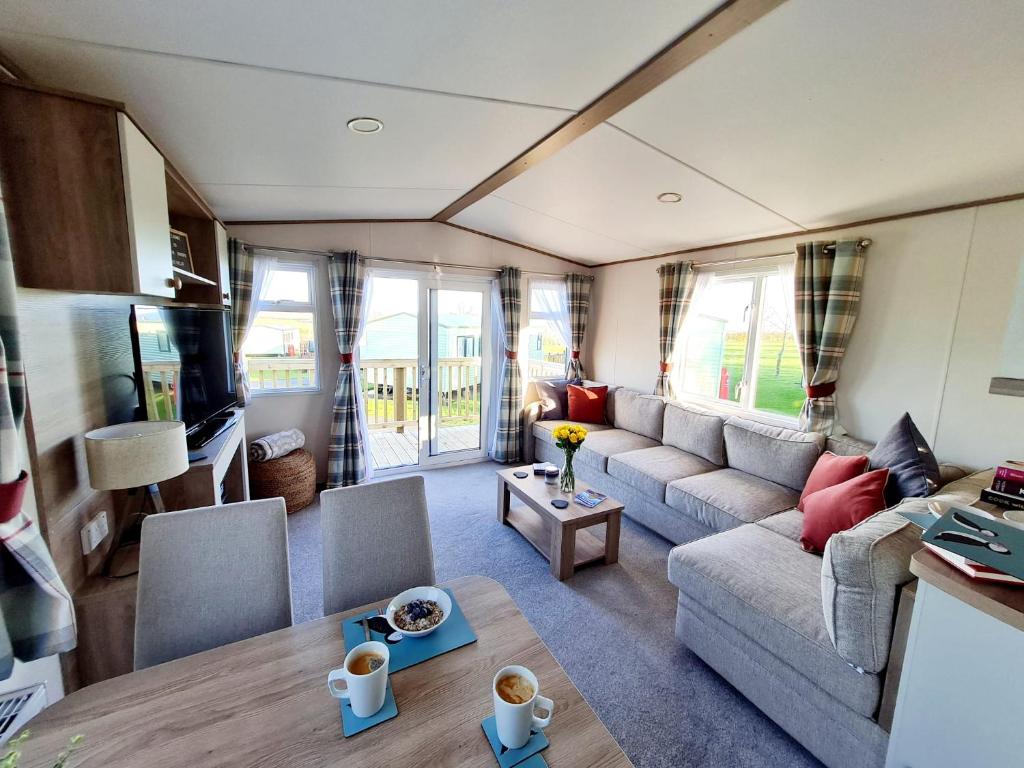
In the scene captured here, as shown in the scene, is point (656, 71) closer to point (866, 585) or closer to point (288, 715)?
point (866, 585)

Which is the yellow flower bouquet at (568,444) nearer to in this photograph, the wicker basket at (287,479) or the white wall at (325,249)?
the wicker basket at (287,479)

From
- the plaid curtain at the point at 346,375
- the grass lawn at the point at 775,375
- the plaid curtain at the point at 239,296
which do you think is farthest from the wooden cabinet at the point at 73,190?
the grass lawn at the point at 775,375

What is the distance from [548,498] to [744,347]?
217cm

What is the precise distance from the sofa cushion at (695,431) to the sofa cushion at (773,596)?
1101 mm

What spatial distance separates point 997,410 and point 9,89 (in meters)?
4.27

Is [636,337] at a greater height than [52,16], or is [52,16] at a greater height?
[52,16]

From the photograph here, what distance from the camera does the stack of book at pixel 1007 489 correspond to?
60.7 inches

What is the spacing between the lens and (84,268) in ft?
4.40

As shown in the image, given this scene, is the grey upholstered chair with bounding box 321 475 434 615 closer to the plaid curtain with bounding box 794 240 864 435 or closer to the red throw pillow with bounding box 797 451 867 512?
the red throw pillow with bounding box 797 451 867 512

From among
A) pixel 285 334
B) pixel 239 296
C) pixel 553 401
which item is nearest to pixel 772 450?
pixel 553 401

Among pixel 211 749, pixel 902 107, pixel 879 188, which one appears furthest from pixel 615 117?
pixel 211 749

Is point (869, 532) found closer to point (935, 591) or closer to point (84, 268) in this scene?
point (935, 591)

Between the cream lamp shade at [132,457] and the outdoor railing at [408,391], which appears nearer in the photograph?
the cream lamp shade at [132,457]

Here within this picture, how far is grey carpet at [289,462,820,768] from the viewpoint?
5.08 feet
